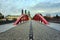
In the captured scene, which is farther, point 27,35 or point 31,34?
point 31,34

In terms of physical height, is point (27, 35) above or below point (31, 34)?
above
